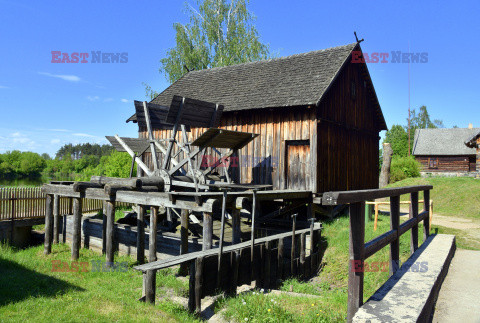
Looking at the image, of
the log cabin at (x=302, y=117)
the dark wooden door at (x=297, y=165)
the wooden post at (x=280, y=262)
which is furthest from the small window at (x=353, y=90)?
the wooden post at (x=280, y=262)

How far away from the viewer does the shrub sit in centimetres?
2944

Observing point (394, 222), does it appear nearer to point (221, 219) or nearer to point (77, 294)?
point (221, 219)

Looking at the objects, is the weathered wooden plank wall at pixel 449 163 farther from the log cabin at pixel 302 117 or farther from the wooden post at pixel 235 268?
the wooden post at pixel 235 268

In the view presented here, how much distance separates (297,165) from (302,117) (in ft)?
5.13

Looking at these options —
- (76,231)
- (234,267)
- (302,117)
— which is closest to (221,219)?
(234,267)

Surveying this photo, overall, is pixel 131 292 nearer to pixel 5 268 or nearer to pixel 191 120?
pixel 5 268

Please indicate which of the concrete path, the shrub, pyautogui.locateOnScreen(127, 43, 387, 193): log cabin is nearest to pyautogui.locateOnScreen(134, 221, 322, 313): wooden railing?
pyautogui.locateOnScreen(127, 43, 387, 193): log cabin

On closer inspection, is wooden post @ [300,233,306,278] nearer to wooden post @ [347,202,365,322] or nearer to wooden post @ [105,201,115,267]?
wooden post @ [105,201,115,267]

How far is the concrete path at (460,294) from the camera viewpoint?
4.06 m

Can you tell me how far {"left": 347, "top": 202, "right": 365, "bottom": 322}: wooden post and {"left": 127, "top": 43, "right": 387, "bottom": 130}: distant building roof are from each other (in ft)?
24.1

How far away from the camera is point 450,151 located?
123 feet

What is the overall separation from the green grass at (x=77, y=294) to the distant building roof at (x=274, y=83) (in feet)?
21.6

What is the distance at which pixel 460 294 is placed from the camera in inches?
188

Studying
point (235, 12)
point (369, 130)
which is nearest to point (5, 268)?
point (369, 130)
